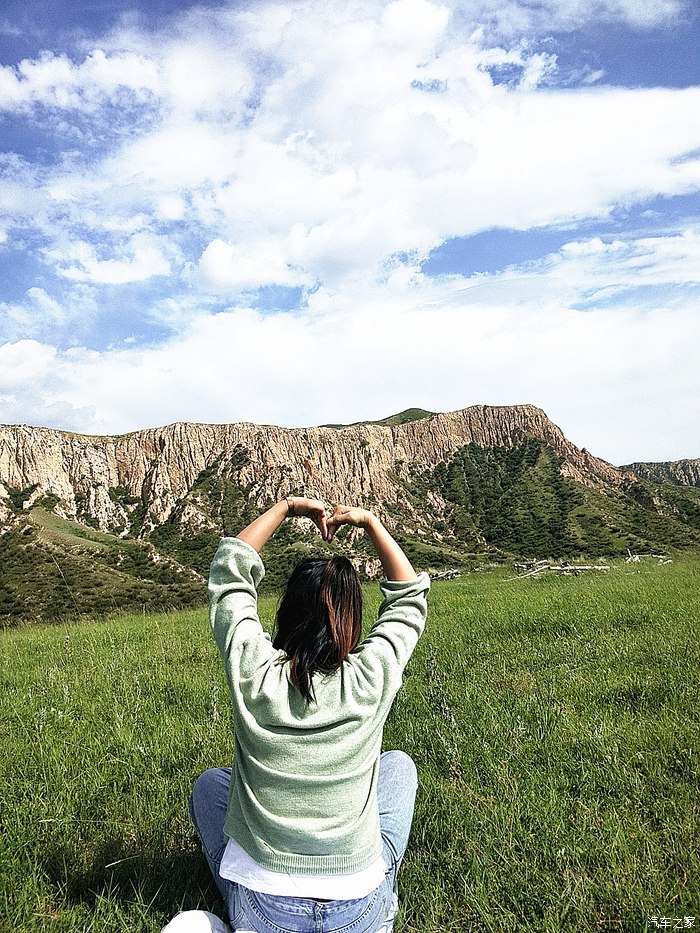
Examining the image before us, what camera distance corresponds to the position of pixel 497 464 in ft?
493

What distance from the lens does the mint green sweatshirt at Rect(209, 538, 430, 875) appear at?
248 cm

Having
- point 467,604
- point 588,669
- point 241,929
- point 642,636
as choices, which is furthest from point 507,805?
point 467,604

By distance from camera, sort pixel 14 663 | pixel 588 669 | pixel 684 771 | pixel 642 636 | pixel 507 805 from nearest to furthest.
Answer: pixel 507 805
pixel 684 771
pixel 588 669
pixel 642 636
pixel 14 663

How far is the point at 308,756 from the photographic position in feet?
8.13

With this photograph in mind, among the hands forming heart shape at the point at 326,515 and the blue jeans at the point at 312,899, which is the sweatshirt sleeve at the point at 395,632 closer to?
the hands forming heart shape at the point at 326,515

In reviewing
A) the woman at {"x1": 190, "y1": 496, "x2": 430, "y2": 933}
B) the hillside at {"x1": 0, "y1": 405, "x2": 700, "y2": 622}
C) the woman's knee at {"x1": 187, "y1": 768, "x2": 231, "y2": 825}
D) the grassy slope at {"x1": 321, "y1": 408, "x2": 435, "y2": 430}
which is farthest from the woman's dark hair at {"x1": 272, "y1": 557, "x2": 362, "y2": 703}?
the grassy slope at {"x1": 321, "y1": 408, "x2": 435, "y2": 430}

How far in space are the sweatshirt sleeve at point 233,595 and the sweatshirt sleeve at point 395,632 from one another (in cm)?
44

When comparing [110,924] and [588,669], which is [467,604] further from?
[110,924]

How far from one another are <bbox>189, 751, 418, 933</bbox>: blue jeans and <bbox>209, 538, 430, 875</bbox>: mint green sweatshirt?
12 centimetres

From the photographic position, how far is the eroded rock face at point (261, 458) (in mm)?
124688

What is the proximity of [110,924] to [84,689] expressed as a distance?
4317 mm

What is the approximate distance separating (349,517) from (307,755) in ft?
3.45

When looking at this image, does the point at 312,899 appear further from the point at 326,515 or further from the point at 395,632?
the point at 326,515

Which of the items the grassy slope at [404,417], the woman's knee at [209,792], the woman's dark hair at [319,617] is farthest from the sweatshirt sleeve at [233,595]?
the grassy slope at [404,417]
